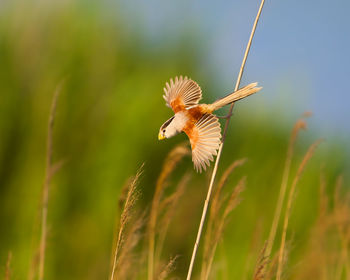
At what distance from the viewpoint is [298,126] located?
1873mm

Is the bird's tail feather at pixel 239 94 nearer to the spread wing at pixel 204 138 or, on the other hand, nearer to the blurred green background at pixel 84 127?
the spread wing at pixel 204 138

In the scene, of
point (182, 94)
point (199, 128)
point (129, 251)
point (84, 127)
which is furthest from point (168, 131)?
point (84, 127)

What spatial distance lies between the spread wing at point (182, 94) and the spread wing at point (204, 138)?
11 centimetres

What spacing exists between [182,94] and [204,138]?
185 mm

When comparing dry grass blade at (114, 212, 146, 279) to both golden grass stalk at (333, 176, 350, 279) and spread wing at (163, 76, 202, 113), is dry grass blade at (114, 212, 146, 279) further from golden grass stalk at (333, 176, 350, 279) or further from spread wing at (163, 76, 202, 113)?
golden grass stalk at (333, 176, 350, 279)

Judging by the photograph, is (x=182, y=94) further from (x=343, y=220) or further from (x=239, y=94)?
(x=343, y=220)

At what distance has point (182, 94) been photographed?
104 centimetres

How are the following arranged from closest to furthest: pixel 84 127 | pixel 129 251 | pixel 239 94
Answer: pixel 239 94, pixel 129 251, pixel 84 127

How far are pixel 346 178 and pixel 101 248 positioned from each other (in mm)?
3362

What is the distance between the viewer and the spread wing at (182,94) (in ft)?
3.33

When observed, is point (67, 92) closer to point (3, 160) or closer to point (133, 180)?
point (3, 160)


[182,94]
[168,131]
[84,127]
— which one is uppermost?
[84,127]

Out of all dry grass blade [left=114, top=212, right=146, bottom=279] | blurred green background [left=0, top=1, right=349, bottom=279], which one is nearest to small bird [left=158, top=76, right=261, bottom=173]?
dry grass blade [left=114, top=212, right=146, bottom=279]

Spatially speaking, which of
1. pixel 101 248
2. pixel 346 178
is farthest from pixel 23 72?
pixel 346 178
